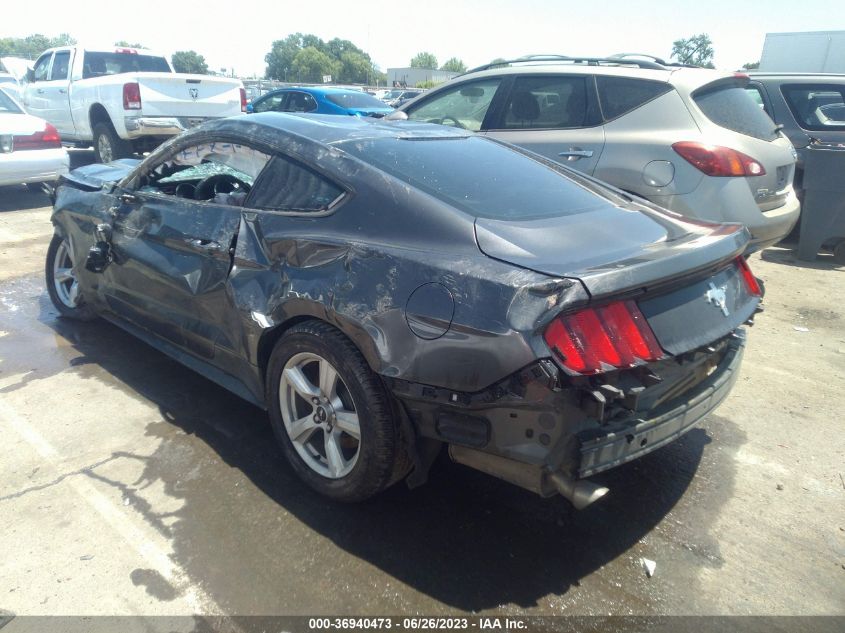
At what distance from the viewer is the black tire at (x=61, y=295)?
4.70 meters

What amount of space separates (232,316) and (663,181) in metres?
3.51

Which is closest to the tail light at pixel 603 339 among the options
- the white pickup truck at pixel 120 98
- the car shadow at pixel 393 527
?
the car shadow at pixel 393 527

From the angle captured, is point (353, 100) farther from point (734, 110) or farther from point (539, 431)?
point (539, 431)

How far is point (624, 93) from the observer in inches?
208

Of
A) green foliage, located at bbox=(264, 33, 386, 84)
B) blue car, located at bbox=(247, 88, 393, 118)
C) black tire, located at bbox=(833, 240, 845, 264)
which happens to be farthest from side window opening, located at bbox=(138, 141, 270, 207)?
green foliage, located at bbox=(264, 33, 386, 84)

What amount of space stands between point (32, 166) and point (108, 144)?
6.82 ft

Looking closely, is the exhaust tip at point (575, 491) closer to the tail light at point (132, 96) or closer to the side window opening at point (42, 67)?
the tail light at point (132, 96)

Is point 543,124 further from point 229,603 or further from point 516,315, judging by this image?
point 229,603

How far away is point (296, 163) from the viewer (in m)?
3.00

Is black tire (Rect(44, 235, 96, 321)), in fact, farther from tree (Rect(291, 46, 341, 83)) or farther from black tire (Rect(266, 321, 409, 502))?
tree (Rect(291, 46, 341, 83))

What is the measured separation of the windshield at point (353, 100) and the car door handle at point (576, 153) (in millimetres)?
7733

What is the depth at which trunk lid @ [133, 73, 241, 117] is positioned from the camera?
996cm

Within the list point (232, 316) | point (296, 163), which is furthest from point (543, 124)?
point (232, 316)

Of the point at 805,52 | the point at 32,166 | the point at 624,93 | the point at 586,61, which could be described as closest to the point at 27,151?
the point at 32,166
